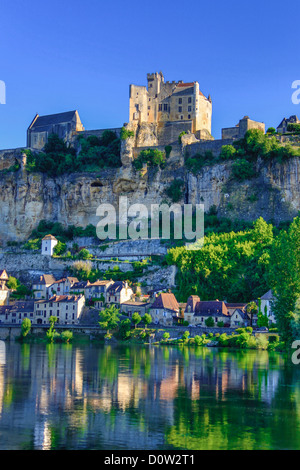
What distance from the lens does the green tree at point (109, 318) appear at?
154ft

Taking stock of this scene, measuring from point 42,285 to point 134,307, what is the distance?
29.8 feet

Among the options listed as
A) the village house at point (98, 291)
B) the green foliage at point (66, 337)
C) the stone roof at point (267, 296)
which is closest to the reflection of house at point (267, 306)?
the stone roof at point (267, 296)

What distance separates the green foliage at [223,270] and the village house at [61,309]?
7.22 m

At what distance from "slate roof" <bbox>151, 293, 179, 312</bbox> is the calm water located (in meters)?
9.26

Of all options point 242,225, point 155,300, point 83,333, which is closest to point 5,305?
point 83,333

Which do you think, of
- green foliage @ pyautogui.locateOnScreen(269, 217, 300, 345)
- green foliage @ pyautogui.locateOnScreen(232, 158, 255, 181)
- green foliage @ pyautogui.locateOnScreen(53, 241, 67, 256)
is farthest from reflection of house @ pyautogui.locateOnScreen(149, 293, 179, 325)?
green foliage @ pyautogui.locateOnScreen(232, 158, 255, 181)

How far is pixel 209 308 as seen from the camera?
4725 centimetres

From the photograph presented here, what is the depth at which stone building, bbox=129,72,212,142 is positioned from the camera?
213 ft

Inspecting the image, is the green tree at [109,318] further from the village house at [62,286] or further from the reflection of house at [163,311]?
the village house at [62,286]

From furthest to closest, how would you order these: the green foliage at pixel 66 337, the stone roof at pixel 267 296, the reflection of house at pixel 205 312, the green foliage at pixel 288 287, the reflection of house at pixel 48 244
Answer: the reflection of house at pixel 48 244, the green foliage at pixel 66 337, the reflection of house at pixel 205 312, the stone roof at pixel 267 296, the green foliage at pixel 288 287

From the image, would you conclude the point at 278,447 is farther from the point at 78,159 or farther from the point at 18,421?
the point at 78,159
